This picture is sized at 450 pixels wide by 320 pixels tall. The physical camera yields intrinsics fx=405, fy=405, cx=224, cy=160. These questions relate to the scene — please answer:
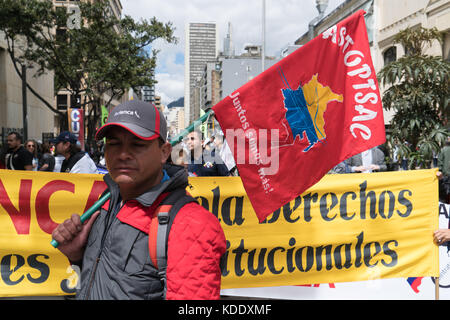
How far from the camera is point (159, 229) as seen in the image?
5.10 feet

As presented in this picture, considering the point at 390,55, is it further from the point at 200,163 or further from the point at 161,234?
the point at 161,234

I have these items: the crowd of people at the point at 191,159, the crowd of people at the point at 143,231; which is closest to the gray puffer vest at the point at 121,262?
the crowd of people at the point at 143,231

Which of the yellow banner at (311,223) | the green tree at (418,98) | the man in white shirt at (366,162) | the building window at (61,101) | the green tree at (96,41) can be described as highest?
the building window at (61,101)

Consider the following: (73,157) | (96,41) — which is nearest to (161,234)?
(73,157)

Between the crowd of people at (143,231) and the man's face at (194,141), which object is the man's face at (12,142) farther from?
the crowd of people at (143,231)

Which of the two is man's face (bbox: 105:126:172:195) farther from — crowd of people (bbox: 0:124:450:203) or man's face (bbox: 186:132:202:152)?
man's face (bbox: 186:132:202:152)

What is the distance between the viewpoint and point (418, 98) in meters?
9.78

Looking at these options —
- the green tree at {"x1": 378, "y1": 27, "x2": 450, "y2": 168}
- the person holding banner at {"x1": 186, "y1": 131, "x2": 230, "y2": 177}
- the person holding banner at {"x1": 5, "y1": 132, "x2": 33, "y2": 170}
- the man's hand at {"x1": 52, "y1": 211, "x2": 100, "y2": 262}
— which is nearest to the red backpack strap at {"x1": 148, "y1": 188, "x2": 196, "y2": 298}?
the man's hand at {"x1": 52, "y1": 211, "x2": 100, "y2": 262}

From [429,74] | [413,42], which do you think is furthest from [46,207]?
[413,42]

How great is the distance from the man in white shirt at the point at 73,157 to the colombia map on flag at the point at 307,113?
3.83 metres

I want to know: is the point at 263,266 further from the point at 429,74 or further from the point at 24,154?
the point at 429,74

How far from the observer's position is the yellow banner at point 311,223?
384 cm

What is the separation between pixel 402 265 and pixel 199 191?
2080 mm

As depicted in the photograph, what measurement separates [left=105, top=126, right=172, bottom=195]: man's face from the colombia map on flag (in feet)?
4.57
